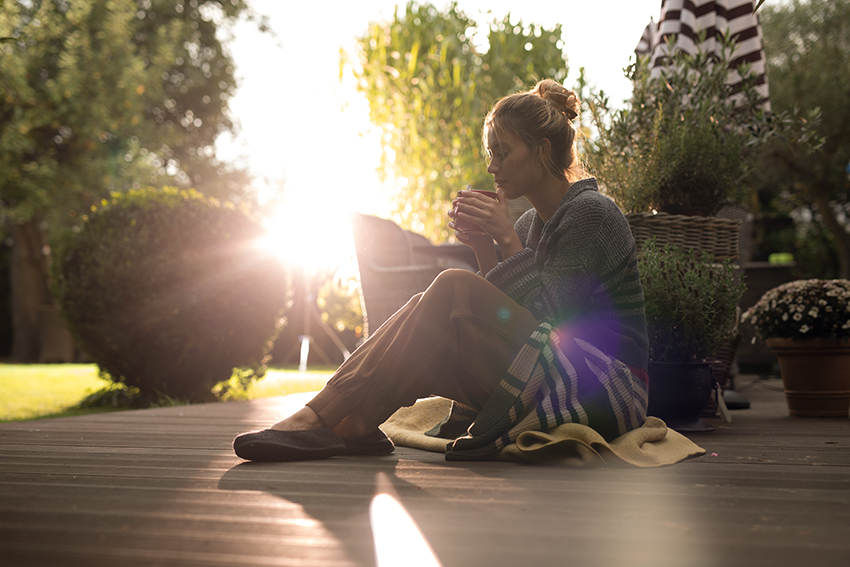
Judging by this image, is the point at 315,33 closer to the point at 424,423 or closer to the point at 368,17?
the point at 368,17

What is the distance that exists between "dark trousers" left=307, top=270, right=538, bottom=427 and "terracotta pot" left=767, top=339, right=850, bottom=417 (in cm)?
190

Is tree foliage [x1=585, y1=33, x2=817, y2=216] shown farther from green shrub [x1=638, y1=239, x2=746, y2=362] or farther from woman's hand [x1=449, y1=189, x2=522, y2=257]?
woman's hand [x1=449, y1=189, x2=522, y2=257]

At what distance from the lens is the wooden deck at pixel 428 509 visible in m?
0.93

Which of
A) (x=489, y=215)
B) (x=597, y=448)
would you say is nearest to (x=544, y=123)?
(x=489, y=215)

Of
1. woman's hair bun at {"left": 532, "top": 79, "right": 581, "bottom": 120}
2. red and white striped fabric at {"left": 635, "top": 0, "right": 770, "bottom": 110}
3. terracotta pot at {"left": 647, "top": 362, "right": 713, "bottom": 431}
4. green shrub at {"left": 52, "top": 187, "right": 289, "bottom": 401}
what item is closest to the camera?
woman's hair bun at {"left": 532, "top": 79, "right": 581, "bottom": 120}

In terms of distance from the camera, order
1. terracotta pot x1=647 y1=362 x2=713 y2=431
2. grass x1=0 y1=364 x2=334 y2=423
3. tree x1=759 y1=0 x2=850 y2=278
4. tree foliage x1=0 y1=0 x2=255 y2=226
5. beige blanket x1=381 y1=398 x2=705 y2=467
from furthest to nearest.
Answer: tree x1=759 y1=0 x2=850 y2=278, tree foliage x1=0 y1=0 x2=255 y2=226, grass x1=0 y1=364 x2=334 y2=423, terracotta pot x1=647 y1=362 x2=713 y2=431, beige blanket x1=381 y1=398 x2=705 y2=467

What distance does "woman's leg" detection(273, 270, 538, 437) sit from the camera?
1.74m

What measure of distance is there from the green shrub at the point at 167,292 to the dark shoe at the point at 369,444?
110 inches

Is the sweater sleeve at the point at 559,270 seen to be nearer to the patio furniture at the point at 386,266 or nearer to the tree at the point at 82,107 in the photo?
the patio furniture at the point at 386,266

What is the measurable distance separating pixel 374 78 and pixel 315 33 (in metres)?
1.02

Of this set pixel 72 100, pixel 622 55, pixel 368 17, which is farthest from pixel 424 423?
pixel 72 100

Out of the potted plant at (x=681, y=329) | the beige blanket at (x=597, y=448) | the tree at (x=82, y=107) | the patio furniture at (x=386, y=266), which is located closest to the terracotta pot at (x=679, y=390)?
the potted plant at (x=681, y=329)

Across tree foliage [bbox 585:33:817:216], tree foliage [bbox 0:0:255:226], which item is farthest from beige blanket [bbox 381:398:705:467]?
tree foliage [bbox 0:0:255:226]

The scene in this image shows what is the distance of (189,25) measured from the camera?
12648mm
